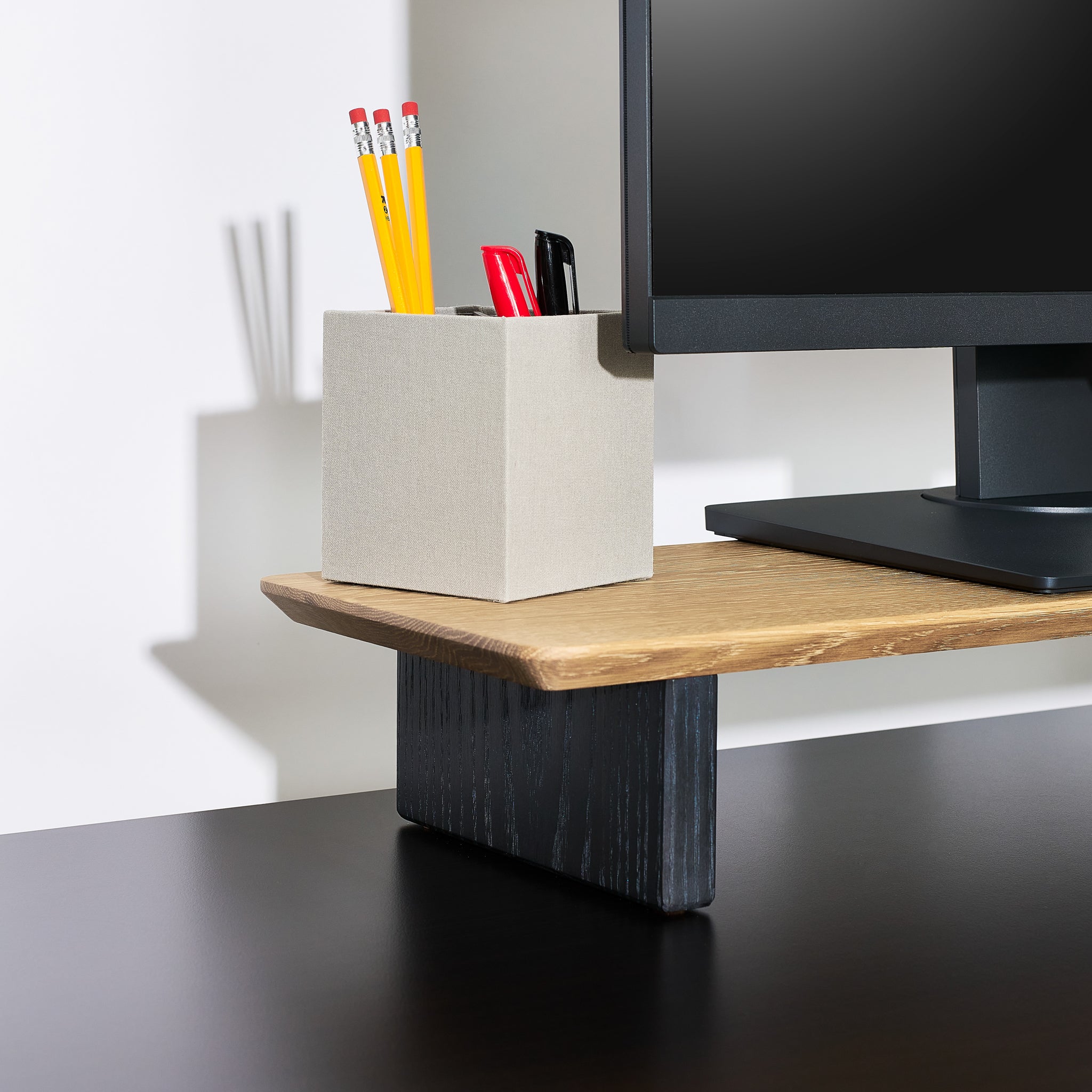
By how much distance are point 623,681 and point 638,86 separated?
294 mm

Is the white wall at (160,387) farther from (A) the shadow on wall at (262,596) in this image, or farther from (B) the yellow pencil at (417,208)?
(B) the yellow pencil at (417,208)

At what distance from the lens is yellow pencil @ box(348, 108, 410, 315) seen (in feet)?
2.22

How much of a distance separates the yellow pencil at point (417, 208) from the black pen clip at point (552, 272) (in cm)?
5

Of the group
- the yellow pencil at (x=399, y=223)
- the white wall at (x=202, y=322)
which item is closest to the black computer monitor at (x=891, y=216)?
the yellow pencil at (x=399, y=223)

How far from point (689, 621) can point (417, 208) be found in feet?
0.84

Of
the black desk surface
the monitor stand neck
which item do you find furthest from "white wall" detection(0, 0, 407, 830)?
the monitor stand neck

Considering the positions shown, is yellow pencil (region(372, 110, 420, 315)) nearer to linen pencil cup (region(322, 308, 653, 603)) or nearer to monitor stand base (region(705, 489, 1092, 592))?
linen pencil cup (region(322, 308, 653, 603))

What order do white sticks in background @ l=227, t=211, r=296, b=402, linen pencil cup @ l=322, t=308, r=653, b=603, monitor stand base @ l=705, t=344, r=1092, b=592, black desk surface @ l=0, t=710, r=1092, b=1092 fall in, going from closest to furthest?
black desk surface @ l=0, t=710, r=1092, b=1092
linen pencil cup @ l=322, t=308, r=653, b=603
monitor stand base @ l=705, t=344, r=1092, b=592
white sticks in background @ l=227, t=211, r=296, b=402

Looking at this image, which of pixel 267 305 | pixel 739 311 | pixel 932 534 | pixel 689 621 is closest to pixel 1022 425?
pixel 932 534

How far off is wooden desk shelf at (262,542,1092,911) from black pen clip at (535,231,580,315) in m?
0.14

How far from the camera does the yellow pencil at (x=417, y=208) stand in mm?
684

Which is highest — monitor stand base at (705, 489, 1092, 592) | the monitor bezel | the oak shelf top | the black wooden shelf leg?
the monitor bezel

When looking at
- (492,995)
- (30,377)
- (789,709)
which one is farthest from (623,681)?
(789,709)

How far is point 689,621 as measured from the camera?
0.58 metres
